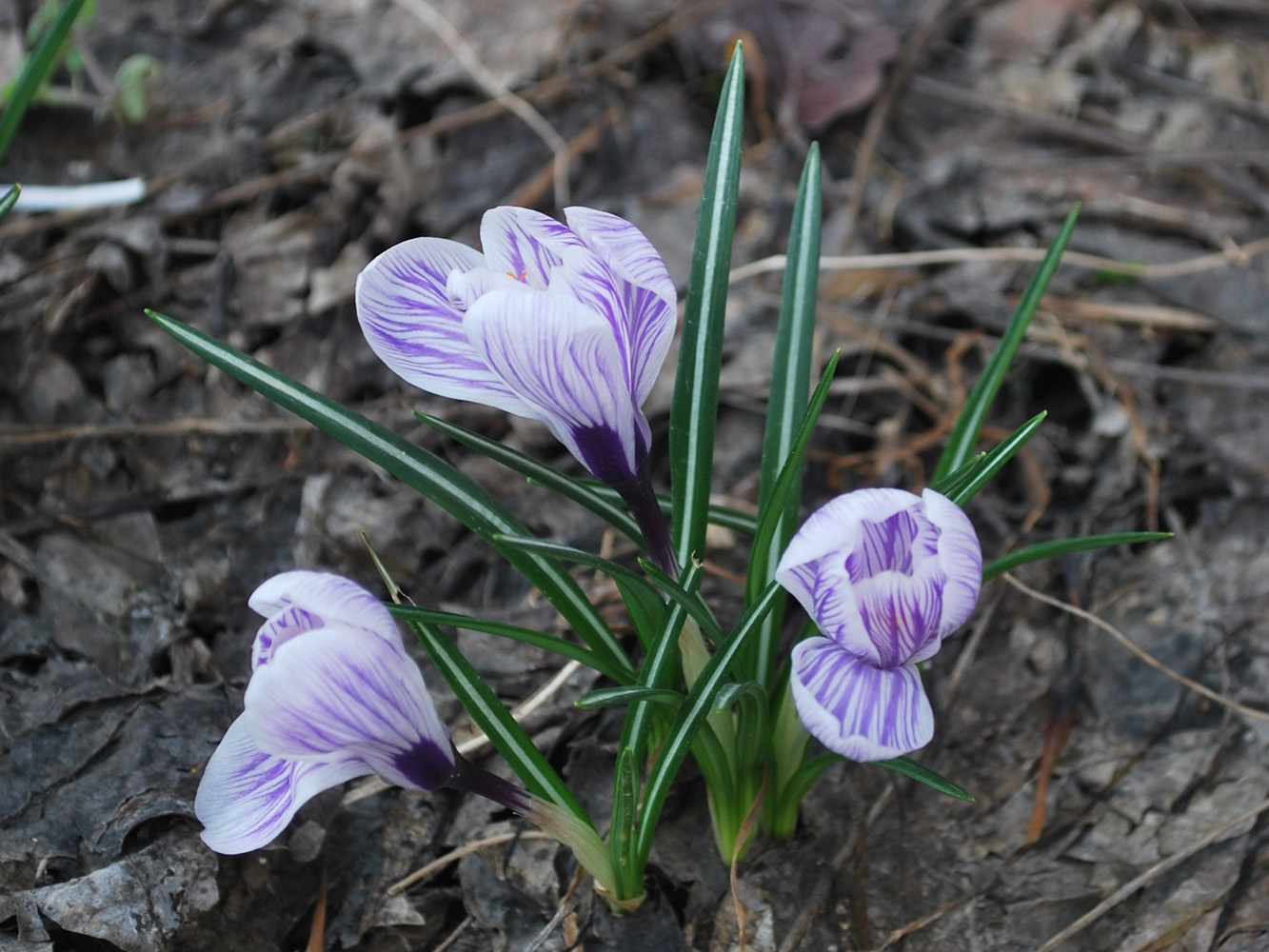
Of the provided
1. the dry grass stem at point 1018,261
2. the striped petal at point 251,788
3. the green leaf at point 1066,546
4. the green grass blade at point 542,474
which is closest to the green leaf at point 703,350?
the green grass blade at point 542,474

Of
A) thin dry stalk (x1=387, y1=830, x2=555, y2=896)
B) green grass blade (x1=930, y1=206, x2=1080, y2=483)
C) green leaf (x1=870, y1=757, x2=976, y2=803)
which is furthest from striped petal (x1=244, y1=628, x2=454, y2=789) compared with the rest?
green grass blade (x1=930, y1=206, x2=1080, y2=483)

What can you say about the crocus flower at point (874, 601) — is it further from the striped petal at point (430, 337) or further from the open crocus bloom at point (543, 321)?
the striped petal at point (430, 337)

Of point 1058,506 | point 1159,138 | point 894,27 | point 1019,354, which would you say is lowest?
point 1058,506

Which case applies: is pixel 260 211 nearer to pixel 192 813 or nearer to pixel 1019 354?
pixel 192 813

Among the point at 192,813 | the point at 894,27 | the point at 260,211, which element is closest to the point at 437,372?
the point at 192,813

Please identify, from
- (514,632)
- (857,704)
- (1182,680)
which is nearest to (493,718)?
(514,632)

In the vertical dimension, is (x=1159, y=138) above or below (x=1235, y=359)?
above

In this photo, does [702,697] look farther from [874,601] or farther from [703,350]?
[703,350]
